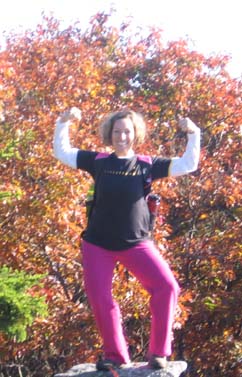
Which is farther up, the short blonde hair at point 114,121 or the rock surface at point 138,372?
the short blonde hair at point 114,121

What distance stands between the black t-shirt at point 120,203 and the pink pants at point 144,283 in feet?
0.22

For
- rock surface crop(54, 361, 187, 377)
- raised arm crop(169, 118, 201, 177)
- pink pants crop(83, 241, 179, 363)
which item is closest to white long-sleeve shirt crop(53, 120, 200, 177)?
raised arm crop(169, 118, 201, 177)

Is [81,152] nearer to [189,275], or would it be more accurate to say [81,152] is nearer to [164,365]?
[164,365]

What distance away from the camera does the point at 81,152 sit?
5.39 m

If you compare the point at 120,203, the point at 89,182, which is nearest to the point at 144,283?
the point at 120,203

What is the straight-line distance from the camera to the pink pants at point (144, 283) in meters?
5.13

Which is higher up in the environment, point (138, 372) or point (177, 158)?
point (177, 158)

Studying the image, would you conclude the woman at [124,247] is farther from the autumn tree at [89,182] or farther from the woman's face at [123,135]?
the autumn tree at [89,182]

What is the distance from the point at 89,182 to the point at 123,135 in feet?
9.06

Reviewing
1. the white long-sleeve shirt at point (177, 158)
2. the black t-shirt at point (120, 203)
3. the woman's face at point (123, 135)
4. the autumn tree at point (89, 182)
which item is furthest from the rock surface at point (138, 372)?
the autumn tree at point (89, 182)

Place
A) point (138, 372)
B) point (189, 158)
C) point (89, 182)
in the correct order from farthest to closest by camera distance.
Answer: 1. point (89, 182)
2. point (189, 158)
3. point (138, 372)

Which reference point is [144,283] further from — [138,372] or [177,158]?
[177,158]

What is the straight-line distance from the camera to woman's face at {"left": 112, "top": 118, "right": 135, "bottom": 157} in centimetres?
525

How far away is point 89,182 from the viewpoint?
26.2 feet
